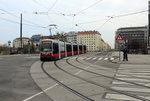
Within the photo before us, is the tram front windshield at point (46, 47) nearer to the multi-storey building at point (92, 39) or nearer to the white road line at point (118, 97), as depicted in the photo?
the white road line at point (118, 97)

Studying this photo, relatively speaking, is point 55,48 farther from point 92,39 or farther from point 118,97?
point 92,39

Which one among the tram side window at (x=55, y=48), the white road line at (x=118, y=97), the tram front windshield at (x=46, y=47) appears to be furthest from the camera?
the tram side window at (x=55, y=48)

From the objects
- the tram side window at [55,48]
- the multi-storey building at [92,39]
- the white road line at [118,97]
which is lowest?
the white road line at [118,97]

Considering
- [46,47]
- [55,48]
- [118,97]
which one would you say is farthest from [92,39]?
[118,97]

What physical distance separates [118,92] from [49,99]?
9.03 ft

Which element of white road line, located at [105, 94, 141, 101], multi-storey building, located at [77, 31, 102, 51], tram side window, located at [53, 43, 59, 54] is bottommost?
white road line, located at [105, 94, 141, 101]

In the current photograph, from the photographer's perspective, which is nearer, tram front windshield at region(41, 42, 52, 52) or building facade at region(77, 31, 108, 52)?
tram front windshield at region(41, 42, 52, 52)

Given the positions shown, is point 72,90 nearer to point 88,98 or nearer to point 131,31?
point 88,98

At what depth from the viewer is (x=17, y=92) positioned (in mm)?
7824

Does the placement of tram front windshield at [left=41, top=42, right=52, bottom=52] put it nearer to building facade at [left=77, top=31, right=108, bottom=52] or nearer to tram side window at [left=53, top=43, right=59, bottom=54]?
tram side window at [left=53, top=43, right=59, bottom=54]

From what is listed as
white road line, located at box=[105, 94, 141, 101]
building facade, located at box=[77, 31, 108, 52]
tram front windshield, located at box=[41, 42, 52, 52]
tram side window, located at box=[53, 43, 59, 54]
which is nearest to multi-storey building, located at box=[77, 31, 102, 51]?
building facade, located at box=[77, 31, 108, 52]

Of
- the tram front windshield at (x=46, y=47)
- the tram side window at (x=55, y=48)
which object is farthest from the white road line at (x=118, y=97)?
the tram side window at (x=55, y=48)

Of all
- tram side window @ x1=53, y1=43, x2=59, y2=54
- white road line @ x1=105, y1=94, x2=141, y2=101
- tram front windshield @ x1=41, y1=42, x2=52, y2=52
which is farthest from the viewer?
tram side window @ x1=53, y1=43, x2=59, y2=54

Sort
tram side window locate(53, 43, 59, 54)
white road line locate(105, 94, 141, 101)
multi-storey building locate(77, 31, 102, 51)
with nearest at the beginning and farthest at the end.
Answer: white road line locate(105, 94, 141, 101) < tram side window locate(53, 43, 59, 54) < multi-storey building locate(77, 31, 102, 51)
